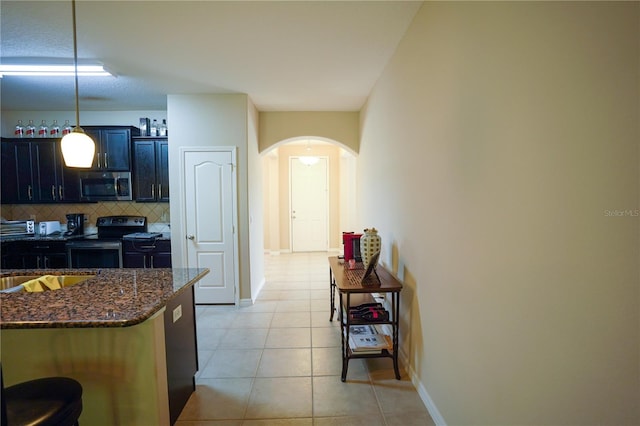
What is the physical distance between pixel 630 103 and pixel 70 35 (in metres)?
3.43

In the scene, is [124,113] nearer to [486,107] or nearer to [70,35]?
[70,35]

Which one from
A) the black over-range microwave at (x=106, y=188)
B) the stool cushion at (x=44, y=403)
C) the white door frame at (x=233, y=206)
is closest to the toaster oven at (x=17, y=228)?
the black over-range microwave at (x=106, y=188)

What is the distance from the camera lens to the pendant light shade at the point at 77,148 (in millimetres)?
1646

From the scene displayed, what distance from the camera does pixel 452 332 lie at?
5.09ft

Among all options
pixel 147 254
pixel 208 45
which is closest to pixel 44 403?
pixel 208 45

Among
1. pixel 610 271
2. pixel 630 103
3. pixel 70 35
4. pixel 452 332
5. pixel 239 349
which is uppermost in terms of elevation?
pixel 70 35

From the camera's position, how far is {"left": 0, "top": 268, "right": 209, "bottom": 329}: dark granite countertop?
3.97 feet

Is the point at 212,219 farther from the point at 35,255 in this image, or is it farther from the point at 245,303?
the point at 35,255

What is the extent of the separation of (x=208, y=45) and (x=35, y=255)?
368cm

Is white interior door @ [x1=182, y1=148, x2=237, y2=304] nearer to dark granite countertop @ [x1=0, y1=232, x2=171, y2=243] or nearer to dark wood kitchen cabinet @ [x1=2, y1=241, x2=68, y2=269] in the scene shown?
dark granite countertop @ [x1=0, y1=232, x2=171, y2=243]

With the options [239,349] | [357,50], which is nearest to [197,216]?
[239,349]

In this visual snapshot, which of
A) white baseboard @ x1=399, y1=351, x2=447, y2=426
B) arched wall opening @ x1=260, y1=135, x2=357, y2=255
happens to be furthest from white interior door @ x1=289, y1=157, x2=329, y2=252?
white baseboard @ x1=399, y1=351, x2=447, y2=426

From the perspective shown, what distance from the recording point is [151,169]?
12.8 ft

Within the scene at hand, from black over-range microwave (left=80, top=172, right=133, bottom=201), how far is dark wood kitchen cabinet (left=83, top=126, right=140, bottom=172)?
14cm
